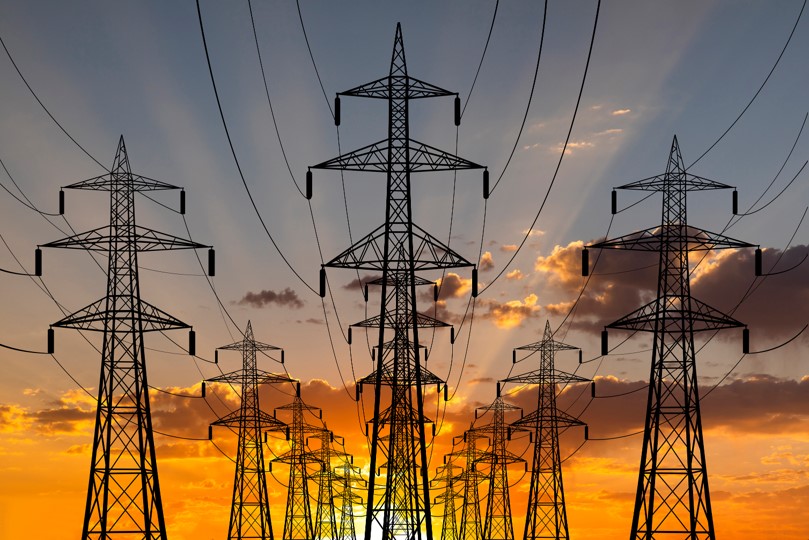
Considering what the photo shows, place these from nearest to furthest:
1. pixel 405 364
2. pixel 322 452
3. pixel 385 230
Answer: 1. pixel 385 230
2. pixel 405 364
3. pixel 322 452

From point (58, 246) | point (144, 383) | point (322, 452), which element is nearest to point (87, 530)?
point (144, 383)

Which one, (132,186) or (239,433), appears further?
(239,433)

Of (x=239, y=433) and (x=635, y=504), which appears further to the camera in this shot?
(x=239, y=433)

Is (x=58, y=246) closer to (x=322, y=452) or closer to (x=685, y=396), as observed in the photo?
(x=685, y=396)

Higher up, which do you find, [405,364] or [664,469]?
[405,364]

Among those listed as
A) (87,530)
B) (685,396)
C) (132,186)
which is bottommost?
(87,530)

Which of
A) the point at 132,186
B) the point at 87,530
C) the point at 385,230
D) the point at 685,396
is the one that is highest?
the point at 132,186

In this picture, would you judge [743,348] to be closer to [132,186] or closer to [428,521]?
[428,521]

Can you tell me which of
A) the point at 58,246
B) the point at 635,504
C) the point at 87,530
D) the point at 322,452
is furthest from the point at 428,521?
the point at 322,452

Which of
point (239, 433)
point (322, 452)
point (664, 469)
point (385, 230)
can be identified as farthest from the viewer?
point (322, 452)
